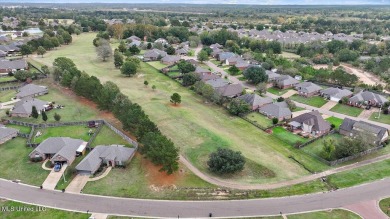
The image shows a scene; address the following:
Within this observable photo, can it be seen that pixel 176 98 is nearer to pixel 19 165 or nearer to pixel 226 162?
pixel 226 162

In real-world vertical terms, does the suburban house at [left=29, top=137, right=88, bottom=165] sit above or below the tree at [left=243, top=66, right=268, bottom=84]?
below

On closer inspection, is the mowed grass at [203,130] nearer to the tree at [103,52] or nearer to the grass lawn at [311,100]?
the tree at [103,52]

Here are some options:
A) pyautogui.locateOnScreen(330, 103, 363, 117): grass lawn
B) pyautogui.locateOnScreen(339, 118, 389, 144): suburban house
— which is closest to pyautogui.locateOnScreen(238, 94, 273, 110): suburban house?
pyautogui.locateOnScreen(330, 103, 363, 117): grass lawn

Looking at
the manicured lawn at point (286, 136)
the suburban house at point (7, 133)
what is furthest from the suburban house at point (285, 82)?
the suburban house at point (7, 133)

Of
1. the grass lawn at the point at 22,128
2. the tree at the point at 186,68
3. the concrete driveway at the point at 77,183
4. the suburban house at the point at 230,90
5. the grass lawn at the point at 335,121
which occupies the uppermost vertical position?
the tree at the point at 186,68

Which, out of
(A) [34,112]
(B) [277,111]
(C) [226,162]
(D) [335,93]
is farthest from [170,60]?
(C) [226,162]

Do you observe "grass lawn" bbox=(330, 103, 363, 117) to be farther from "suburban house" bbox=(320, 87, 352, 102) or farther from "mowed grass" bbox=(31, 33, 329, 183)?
"mowed grass" bbox=(31, 33, 329, 183)
